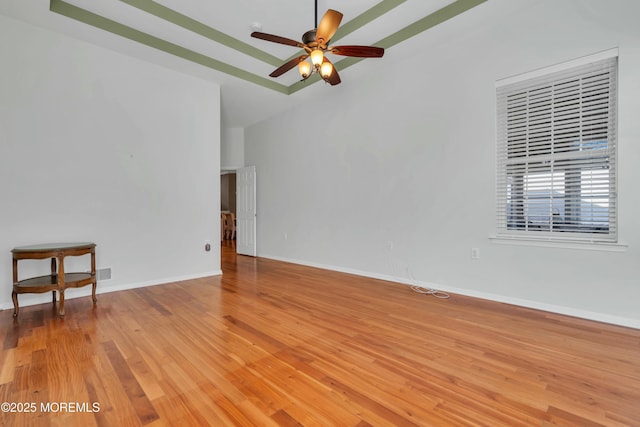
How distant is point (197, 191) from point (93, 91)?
1737mm

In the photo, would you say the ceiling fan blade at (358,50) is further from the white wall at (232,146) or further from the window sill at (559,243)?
the white wall at (232,146)

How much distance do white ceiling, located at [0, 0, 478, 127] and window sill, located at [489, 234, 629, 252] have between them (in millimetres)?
2507

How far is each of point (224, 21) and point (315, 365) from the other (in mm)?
3820

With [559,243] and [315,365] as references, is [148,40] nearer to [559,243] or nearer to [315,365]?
[315,365]

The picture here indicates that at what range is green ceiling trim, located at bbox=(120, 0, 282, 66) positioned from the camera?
3.13m

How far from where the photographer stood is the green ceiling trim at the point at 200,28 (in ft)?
10.3

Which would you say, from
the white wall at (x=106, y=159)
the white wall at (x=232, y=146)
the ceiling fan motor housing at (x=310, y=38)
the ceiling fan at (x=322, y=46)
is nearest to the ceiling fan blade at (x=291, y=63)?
the ceiling fan at (x=322, y=46)

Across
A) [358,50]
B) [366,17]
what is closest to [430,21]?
[366,17]

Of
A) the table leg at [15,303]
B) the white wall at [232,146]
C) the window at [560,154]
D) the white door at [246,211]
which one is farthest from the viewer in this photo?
the white wall at [232,146]

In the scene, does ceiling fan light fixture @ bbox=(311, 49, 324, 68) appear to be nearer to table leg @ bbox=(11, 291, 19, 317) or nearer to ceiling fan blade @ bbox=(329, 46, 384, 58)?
ceiling fan blade @ bbox=(329, 46, 384, 58)

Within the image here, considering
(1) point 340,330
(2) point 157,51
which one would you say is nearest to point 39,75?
(2) point 157,51

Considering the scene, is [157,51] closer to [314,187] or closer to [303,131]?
[303,131]

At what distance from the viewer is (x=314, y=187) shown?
5438 millimetres

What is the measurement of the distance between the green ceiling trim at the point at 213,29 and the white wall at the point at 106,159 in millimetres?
503
